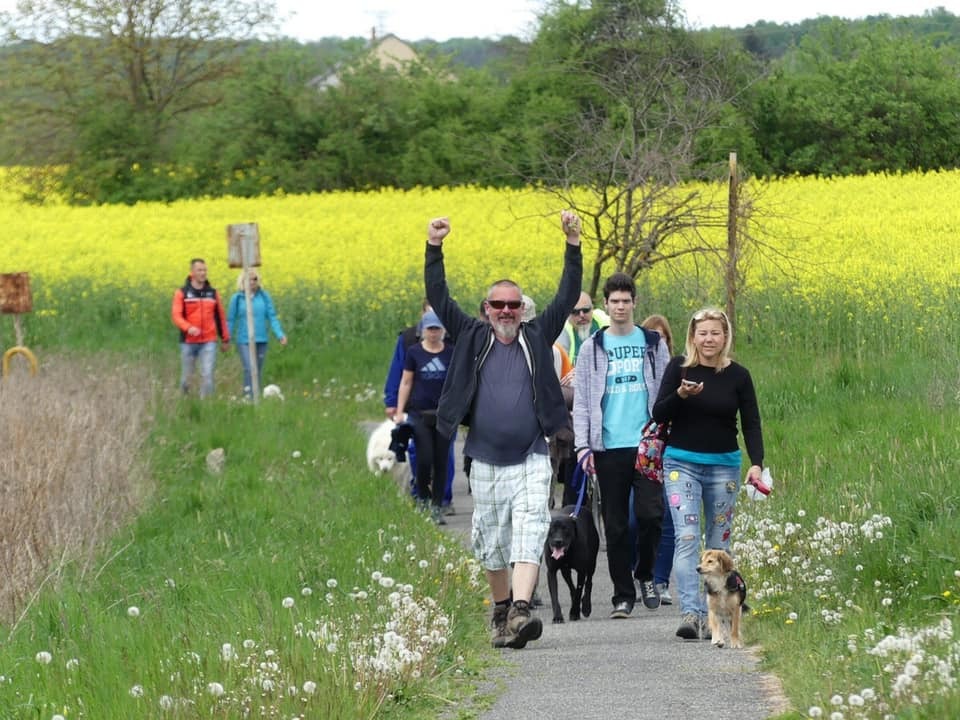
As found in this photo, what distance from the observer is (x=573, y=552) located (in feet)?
33.1

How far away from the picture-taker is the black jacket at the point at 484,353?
8.65 metres

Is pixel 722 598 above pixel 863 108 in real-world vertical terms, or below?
below

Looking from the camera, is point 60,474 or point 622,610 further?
point 60,474

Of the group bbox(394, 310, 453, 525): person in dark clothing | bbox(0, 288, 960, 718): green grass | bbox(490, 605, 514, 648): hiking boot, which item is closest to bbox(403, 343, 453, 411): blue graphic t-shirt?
bbox(394, 310, 453, 525): person in dark clothing

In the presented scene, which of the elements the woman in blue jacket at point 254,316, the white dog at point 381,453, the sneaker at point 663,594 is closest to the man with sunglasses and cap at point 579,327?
the white dog at point 381,453

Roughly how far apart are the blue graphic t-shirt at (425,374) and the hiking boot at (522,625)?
18.2 ft

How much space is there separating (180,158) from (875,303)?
1262 inches

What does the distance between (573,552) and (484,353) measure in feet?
5.88

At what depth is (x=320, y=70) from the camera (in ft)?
157

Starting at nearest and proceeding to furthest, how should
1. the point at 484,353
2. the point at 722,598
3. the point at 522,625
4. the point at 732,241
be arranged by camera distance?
the point at 522,625 < the point at 722,598 < the point at 484,353 < the point at 732,241

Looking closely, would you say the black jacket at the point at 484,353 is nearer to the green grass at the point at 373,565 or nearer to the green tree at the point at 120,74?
the green grass at the point at 373,565

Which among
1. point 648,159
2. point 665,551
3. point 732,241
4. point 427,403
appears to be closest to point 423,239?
point 648,159

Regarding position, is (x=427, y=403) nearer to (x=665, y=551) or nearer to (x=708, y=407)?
(x=665, y=551)

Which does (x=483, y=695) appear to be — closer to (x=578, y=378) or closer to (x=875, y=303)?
(x=578, y=378)
